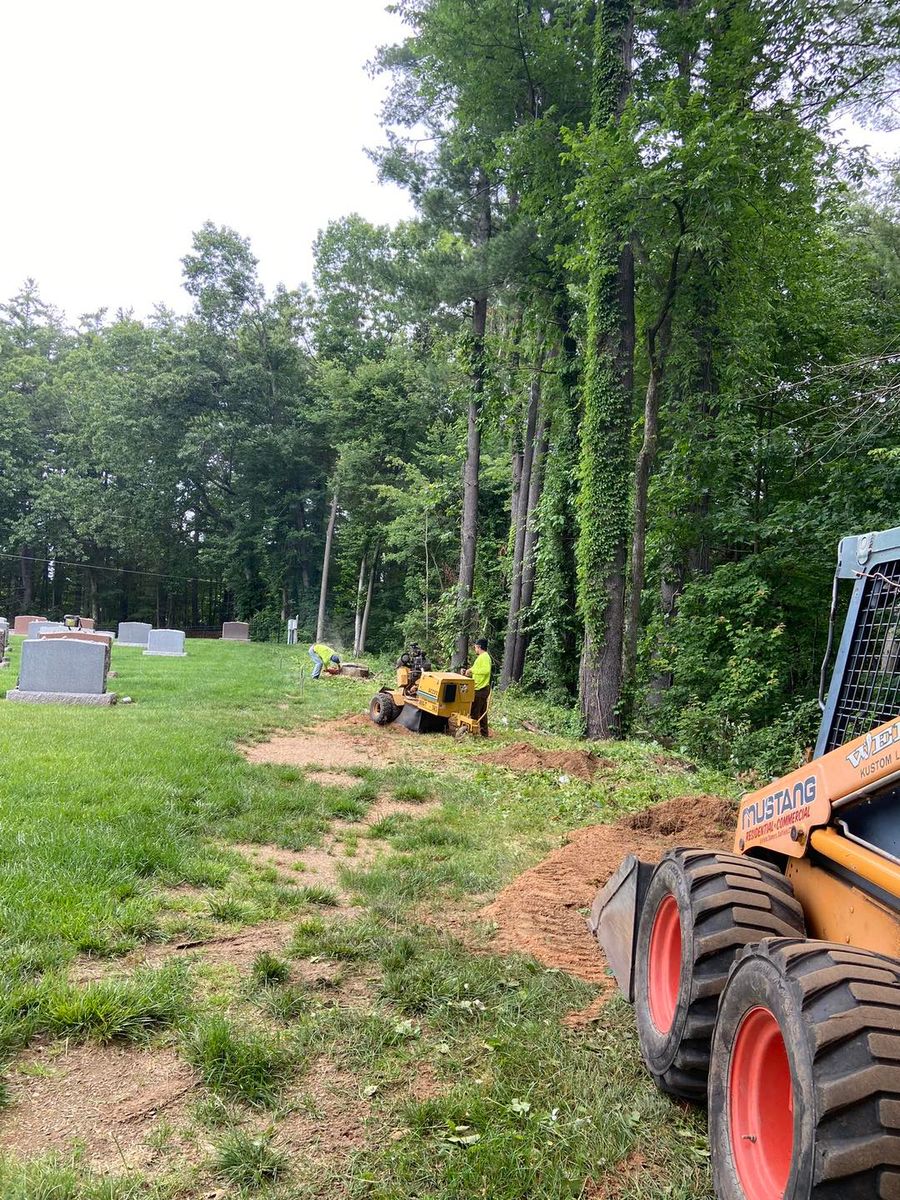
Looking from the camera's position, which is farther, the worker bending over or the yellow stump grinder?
the worker bending over

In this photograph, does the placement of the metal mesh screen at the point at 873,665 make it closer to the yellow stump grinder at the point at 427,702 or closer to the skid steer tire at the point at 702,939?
the skid steer tire at the point at 702,939

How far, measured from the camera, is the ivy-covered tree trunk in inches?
499

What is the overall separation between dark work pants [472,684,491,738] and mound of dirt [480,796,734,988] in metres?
5.45

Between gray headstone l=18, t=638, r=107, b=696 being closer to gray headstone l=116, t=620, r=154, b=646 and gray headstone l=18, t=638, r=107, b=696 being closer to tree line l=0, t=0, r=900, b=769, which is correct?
tree line l=0, t=0, r=900, b=769

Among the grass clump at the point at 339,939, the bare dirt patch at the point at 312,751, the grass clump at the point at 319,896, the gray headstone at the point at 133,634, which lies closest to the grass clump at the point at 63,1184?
the grass clump at the point at 339,939

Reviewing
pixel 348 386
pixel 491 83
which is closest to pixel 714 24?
pixel 491 83

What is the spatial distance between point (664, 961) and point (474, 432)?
65.4 feet

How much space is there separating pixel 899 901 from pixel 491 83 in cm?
1979

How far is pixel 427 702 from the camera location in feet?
41.5

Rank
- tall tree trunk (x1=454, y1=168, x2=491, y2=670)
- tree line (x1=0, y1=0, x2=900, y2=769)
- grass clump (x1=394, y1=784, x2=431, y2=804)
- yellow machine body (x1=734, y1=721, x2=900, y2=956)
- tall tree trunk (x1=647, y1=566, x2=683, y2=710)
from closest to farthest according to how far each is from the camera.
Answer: yellow machine body (x1=734, y1=721, x2=900, y2=956) < grass clump (x1=394, y1=784, x2=431, y2=804) < tree line (x1=0, y1=0, x2=900, y2=769) < tall tree trunk (x1=647, y1=566, x2=683, y2=710) < tall tree trunk (x1=454, y1=168, x2=491, y2=670)

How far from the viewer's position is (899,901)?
225 centimetres

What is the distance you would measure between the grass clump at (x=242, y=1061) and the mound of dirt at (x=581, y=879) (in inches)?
65.0

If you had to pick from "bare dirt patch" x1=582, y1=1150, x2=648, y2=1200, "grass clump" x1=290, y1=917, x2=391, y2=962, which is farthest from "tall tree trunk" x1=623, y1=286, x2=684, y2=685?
"bare dirt patch" x1=582, y1=1150, x2=648, y2=1200

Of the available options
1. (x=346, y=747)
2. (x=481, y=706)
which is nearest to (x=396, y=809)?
(x=346, y=747)
